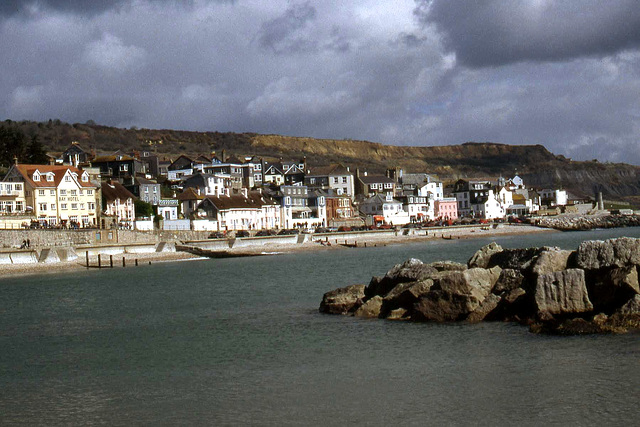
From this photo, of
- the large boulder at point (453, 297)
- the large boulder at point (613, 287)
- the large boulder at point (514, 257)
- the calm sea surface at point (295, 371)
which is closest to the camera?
the calm sea surface at point (295, 371)

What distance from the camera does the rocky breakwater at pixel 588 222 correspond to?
109m

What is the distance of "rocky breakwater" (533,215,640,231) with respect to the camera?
357 ft

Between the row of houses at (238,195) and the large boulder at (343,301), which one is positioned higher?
the row of houses at (238,195)

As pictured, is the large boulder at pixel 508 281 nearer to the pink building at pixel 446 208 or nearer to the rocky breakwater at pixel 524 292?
the rocky breakwater at pixel 524 292

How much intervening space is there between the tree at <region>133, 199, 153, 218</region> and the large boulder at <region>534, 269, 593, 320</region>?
65.5 metres

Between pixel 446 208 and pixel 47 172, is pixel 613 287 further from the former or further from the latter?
pixel 446 208

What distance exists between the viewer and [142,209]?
83875 millimetres

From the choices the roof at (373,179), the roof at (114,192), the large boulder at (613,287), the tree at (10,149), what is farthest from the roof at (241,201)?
the large boulder at (613,287)

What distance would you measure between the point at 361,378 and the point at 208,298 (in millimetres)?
19551

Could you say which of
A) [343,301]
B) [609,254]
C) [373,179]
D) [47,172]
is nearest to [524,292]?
[609,254]

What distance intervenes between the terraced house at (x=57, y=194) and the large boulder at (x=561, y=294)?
57.7 meters

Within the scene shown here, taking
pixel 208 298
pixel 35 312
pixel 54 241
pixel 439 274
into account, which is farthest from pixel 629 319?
pixel 54 241

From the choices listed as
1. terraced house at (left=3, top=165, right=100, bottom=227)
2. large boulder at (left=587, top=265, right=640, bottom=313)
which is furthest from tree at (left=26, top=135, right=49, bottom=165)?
large boulder at (left=587, top=265, right=640, bottom=313)

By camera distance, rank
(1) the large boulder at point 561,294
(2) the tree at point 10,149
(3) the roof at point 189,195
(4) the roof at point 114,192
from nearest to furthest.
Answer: (1) the large boulder at point 561,294
(4) the roof at point 114,192
(3) the roof at point 189,195
(2) the tree at point 10,149
